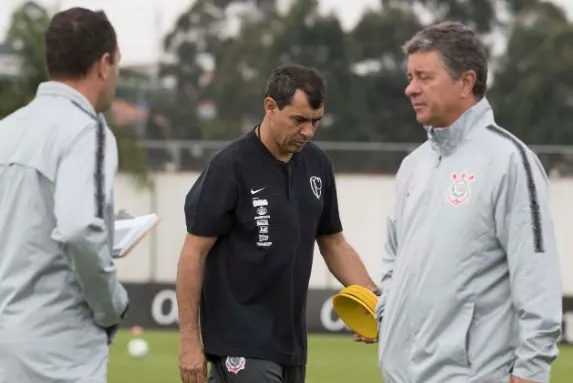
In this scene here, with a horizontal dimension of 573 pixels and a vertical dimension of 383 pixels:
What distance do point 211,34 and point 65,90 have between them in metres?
29.4

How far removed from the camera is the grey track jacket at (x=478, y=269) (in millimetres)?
4992

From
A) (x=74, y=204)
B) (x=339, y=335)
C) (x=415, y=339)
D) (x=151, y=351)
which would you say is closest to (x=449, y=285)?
(x=415, y=339)

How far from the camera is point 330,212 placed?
7102 millimetres

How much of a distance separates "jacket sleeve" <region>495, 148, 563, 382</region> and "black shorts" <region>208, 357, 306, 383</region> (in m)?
1.85

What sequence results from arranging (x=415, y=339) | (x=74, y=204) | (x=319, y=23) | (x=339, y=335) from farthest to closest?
(x=319, y=23)
(x=339, y=335)
(x=415, y=339)
(x=74, y=204)

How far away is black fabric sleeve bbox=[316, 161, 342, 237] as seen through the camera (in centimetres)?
705

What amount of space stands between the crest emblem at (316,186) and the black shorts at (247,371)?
2.77ft

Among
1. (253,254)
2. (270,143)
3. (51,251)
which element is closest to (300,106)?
(270,143)

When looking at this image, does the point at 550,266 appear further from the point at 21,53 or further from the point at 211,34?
the point at 211,34

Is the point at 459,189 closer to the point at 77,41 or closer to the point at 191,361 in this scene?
the point at 77,41

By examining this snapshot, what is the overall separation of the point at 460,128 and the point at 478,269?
0.52 meters

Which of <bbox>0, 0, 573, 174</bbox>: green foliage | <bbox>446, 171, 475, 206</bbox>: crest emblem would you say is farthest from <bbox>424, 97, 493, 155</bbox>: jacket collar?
<bbox>0, 0, 573, 174</bbox>: green foliage

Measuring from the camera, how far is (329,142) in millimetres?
28500

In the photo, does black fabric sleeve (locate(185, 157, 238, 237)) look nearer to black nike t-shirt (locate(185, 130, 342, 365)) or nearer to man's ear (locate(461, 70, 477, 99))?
black nike t-shirt (locate(185, 130, 342, 365))
